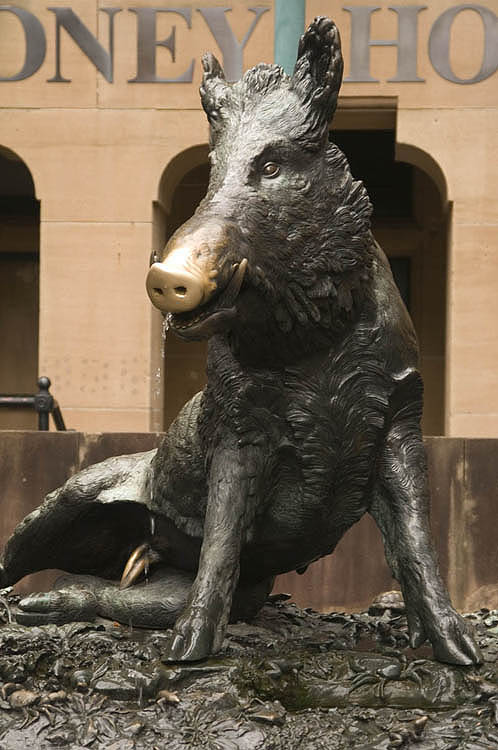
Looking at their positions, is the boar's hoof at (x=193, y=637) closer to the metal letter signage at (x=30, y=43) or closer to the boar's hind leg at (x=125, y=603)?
the boar's hind leg at (x=125, y=603)

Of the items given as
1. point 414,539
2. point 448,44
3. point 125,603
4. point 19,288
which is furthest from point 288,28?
point 19,288

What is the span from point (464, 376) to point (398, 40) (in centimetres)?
310

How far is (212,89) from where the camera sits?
379cm

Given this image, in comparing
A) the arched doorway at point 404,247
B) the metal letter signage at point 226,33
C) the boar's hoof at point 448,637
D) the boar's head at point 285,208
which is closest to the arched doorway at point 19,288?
the arched doorway at point 404,247

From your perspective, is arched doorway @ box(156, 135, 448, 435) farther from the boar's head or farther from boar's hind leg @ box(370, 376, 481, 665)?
the boar's head

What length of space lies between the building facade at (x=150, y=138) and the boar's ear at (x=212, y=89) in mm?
6698

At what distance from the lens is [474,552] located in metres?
6.64

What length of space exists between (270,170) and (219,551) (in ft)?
3.96

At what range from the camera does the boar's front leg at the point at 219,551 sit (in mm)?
3613

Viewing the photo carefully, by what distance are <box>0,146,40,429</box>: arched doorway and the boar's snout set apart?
1320cm

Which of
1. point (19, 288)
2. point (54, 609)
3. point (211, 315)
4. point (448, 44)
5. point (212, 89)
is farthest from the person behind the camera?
point (19, 288)

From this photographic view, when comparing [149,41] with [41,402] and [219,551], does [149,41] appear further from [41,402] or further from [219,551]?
[219,551]

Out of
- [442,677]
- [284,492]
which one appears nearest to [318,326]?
[284,492]

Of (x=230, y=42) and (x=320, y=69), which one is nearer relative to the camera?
(x=320, y=69)
